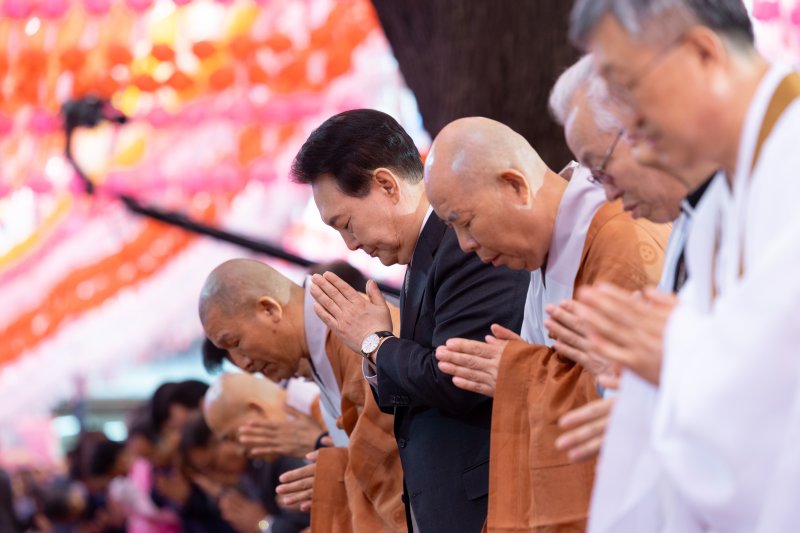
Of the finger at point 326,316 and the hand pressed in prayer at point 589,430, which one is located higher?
the hand pressed in prayer at point 589,430

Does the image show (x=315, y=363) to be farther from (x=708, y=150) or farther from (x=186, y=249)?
(x=186, y=249)

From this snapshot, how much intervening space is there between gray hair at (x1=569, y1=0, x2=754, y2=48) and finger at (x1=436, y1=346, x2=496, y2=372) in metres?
1.00

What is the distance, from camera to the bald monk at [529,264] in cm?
290

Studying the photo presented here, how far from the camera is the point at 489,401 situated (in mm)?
3400

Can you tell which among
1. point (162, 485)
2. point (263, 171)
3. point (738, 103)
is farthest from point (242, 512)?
point (738, 103)

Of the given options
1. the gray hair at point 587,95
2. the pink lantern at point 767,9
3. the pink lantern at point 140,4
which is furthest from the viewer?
the pink lantern at point 140,4

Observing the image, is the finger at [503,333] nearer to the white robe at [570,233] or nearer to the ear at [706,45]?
Answer: the white robe at [570,233]

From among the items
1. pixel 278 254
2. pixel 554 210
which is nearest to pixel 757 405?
pixel 554 210

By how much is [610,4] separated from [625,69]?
0.35 ft

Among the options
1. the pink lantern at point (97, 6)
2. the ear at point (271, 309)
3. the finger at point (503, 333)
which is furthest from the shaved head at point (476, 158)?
the pink lantern at point (97, 6)

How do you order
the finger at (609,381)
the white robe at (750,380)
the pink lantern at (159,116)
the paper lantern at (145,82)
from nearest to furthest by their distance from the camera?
the white robe at (750,380), the finger at (609,381), the paper lantern at (145,82), the pink lantern at (159,116)

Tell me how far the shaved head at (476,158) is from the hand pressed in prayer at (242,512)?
3.33 m

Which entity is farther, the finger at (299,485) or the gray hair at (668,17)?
the finger at (299,485)

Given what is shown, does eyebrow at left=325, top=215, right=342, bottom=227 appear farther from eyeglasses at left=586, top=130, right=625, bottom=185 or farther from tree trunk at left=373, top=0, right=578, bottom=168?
tree trunk at left=373, top=0, right=578, bottom=168
